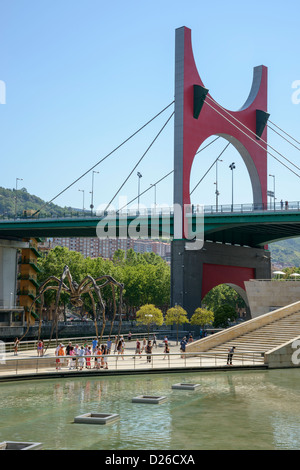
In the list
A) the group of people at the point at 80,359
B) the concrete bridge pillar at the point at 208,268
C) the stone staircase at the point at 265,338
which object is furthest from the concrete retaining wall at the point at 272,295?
the group of people at the point at 80,359

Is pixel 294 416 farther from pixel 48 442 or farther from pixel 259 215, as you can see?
pixel 259 215

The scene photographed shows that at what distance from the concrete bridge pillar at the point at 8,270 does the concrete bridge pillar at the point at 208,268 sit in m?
26.1

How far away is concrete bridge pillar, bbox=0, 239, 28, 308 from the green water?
171ft

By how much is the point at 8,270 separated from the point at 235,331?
45.6 m

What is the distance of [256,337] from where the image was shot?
117 ft

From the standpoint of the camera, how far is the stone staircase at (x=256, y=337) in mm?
33625

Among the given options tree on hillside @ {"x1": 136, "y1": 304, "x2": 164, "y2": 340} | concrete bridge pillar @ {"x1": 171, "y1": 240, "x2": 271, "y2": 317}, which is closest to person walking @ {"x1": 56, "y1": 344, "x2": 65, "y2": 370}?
tree on hillside @ {"x1": 136, "y1": 304, "x2": 164, "y2": 340}

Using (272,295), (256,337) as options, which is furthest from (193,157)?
(256,337)

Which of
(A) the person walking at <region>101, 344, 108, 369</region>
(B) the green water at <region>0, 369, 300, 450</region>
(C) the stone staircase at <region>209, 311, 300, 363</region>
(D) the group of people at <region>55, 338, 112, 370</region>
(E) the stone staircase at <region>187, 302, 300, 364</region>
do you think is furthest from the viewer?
(E) the stone staircase at <region>187, 302, 300, 364</region>

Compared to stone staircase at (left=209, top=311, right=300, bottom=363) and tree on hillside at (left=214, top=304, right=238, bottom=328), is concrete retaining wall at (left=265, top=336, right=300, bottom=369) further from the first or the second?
tree on hillside at (left=214, top=304, right=238, bottom=328)

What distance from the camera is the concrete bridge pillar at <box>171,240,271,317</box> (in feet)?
186

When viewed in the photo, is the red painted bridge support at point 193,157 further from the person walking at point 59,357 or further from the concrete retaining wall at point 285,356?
the person walking at point 59,357

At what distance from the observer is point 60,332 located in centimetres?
6962
